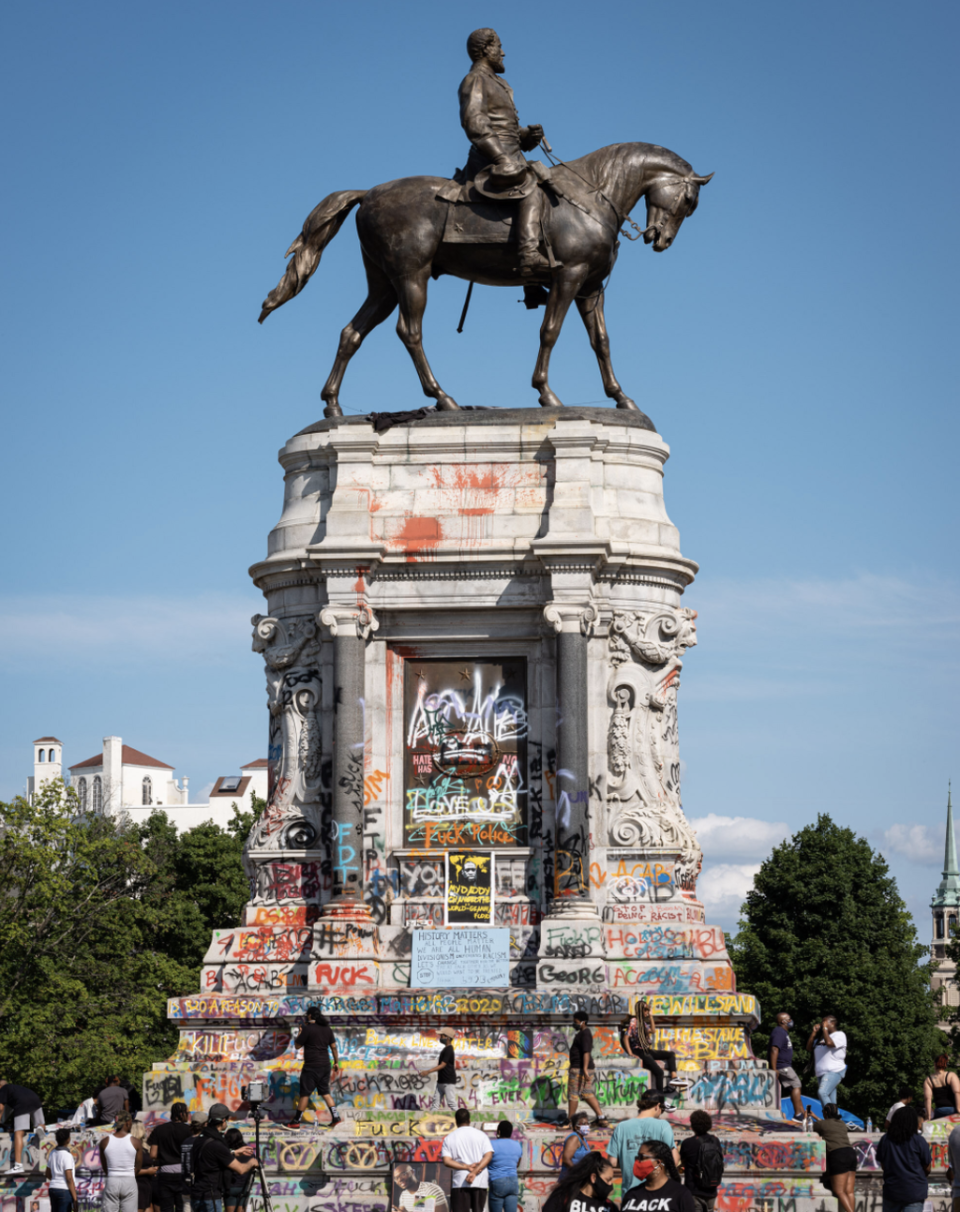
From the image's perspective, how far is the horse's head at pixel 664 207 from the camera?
34.1 m

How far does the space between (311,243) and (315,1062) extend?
49.4ft

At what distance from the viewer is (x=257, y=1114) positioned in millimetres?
25125

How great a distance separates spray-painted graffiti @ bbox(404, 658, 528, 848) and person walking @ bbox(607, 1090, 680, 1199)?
38.2 ft

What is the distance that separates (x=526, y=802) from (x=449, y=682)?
2.36m

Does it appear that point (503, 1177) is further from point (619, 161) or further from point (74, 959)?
point (74, 959)

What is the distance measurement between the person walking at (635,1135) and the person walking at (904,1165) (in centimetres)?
296

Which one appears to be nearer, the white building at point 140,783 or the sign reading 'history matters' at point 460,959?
the sign reading 'history matters' at point 460,959

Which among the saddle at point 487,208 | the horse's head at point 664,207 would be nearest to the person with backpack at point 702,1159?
the saddle at point 487,208

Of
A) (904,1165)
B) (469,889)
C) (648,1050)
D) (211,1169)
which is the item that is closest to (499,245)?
(469,889)

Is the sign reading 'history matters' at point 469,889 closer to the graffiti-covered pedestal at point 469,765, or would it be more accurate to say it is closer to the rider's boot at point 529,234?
the graffiti-covered pedestal at point 469,765

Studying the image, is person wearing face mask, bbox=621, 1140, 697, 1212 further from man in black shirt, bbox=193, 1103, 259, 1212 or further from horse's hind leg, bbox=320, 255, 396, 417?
horse's hind leg, bbox=320, 255, 396, 417

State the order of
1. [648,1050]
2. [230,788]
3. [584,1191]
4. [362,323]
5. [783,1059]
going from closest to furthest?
[584,1191] → [648,1050] → [783,1059] → [362,323] → [230,788]

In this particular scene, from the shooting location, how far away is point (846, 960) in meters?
59.7

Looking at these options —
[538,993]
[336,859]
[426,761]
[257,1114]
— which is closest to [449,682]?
[426,761]
